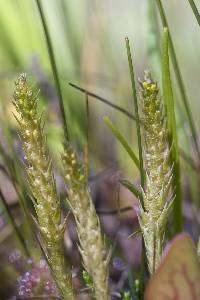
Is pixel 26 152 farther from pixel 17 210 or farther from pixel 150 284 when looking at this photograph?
pixel 17 210

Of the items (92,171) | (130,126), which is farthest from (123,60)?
(92,171)

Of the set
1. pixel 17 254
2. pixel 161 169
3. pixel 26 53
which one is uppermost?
pixel 26 53

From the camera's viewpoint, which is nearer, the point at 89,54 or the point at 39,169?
the point at 39,169

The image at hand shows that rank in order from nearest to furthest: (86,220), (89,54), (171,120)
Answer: (86,220)
(171,120)
(89,54)

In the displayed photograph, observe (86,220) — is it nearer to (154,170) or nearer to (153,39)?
(154,170)

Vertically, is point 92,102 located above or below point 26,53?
below

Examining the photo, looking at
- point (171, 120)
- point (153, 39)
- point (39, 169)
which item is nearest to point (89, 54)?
point (153, 39)

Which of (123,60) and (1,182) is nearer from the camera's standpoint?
(1,182)

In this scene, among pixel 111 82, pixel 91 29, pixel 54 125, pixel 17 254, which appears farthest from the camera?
pixel 91 29
